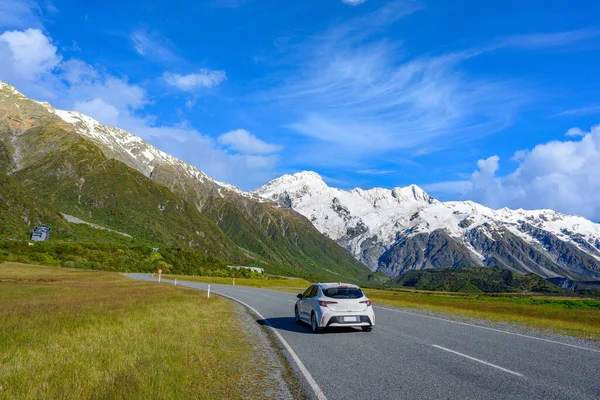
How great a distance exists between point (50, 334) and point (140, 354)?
4.60 metres

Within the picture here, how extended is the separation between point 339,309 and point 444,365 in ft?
21.5

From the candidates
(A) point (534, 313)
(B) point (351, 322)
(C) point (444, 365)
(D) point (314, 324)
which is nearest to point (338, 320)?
(B) point (351, 322)

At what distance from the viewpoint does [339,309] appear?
1739 centimetres

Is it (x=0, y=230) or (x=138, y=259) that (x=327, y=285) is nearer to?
(x=138, y=259)

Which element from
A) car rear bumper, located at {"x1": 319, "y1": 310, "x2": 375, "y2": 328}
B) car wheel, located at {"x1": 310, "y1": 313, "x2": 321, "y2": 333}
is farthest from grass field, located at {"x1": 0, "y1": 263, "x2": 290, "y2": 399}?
car rear bumper, located at {"x1": 319, "y1": 310, "x2": 375, "y2": 328}

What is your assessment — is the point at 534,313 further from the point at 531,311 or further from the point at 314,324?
the point at 314,324

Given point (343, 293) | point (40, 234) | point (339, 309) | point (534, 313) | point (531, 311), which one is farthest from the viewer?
point (40, 234)

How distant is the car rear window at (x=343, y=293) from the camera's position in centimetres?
1803

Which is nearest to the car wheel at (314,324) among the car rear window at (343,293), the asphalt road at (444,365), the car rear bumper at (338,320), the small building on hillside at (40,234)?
the asphalt road at (444,365)

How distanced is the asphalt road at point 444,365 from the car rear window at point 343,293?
4.83 feet

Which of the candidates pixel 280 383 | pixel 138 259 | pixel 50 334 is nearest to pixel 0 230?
pixel 138 259

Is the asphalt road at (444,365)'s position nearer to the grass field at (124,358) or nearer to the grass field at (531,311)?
the grass field at (124,358)

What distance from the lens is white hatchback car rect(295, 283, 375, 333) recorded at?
1728 cm

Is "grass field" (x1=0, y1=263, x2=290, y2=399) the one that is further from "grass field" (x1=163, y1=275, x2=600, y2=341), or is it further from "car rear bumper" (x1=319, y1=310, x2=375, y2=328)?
"grass field" (x1=163, y1=275, x2=600, y2=341)
